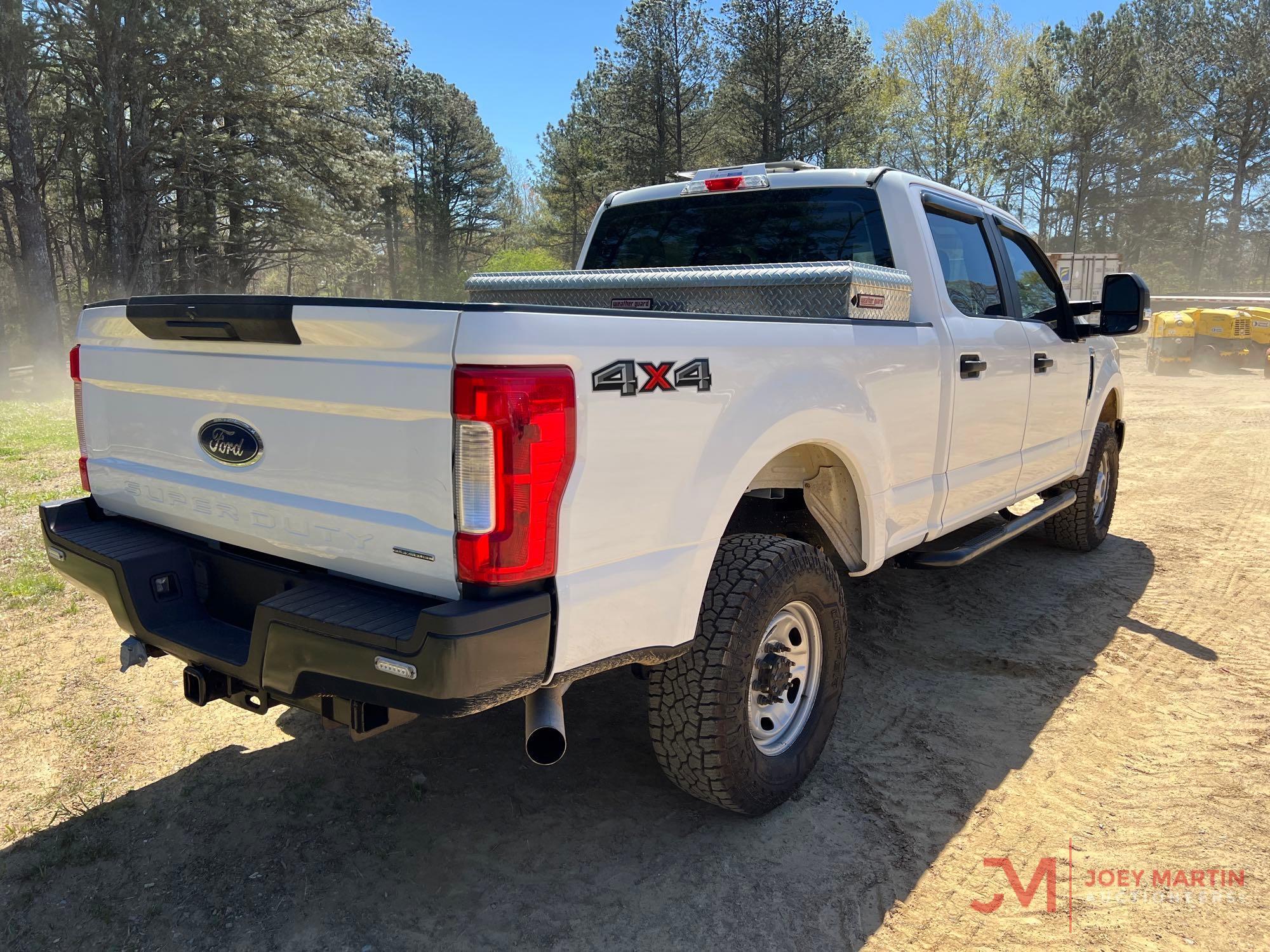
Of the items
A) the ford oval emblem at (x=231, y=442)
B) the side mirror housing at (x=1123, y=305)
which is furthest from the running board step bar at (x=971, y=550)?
the ford oval emblem at (x=231, y=442)

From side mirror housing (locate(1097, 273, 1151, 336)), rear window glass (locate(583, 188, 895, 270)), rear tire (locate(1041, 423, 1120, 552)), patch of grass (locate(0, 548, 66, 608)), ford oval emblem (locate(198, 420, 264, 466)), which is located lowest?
patch of grass (locate(0, 548, 66, 608))

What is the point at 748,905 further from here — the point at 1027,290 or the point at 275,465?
the point at 1027,290

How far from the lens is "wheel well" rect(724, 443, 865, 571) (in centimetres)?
312

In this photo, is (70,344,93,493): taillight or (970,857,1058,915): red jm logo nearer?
(970,857,1058,915): red jm logo

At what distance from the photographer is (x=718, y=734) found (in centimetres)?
262

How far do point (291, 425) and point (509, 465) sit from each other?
29.2 inches

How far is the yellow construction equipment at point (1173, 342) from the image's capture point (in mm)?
20297

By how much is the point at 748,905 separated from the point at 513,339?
177cm

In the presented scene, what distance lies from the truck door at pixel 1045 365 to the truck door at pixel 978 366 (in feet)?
0.49

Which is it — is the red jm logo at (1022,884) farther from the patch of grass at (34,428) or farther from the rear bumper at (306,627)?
the patch of grass at (34,428)

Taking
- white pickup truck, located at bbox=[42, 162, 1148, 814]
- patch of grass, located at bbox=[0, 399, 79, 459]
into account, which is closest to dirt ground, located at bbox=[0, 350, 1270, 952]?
white pickup truck, located at bbox=[42, 162, 1148, 814]

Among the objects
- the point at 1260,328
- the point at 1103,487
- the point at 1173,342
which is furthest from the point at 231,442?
the point at 1260,328

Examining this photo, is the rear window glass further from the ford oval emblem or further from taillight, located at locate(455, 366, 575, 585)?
the ford oval emblem

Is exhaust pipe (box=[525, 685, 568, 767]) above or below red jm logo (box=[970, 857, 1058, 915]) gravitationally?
above
